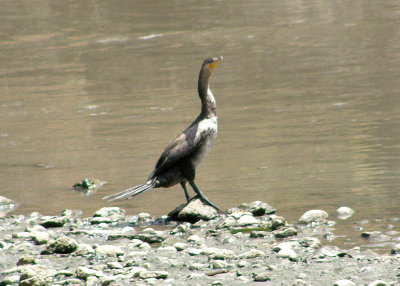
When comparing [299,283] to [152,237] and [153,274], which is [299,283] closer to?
[153,274]

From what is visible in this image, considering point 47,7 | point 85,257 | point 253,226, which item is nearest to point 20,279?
point 85,257

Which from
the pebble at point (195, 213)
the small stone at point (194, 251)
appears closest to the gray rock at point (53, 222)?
the pebble at point (195, 213)

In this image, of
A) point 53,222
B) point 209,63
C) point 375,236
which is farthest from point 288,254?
point 209,63

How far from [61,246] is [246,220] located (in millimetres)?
1672

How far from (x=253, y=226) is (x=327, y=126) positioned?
423 cm

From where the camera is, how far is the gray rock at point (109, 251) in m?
6.21

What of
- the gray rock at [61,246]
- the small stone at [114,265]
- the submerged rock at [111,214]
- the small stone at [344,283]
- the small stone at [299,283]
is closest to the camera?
the small stone at [344,283]

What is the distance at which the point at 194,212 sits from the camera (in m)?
7.25

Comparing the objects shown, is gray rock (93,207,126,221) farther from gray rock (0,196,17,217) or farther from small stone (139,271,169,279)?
small stone (139,271,169,279)

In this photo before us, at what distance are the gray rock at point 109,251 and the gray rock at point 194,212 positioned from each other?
3.70 ft

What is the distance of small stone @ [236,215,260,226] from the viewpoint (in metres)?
6.89

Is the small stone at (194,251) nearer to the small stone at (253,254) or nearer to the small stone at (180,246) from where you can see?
the small stone at (180,246)

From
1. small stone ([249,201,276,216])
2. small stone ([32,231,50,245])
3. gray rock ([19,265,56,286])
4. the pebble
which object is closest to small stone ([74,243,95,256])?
gray rock ([19,265,56,286])

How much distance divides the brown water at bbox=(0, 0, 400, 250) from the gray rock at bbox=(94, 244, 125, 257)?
67.2 inches
